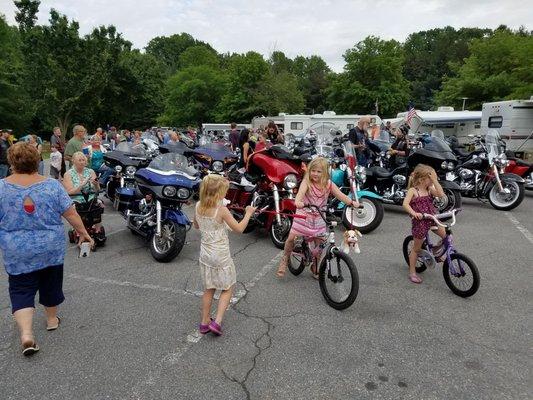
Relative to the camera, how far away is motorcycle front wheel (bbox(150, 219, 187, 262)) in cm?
511

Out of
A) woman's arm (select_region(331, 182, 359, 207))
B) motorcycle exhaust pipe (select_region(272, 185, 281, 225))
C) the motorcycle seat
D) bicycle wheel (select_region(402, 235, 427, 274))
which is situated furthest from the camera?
the motorcycle seat

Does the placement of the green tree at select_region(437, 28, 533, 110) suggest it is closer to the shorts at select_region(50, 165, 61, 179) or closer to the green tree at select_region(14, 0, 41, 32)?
the shorts at select_region(50, 165, 61, 179)

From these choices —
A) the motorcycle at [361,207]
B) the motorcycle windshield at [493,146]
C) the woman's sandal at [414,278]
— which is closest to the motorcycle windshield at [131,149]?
the motorcycle at [361,207]

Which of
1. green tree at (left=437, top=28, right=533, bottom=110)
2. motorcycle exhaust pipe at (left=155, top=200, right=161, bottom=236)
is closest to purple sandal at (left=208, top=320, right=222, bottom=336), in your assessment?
motorcycle exhaust pipe at (left=155, top=200, right=161, bottom=236)

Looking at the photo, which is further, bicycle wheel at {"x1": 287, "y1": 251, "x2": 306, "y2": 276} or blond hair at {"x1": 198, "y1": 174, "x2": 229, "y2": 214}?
bicycle wheel at {"x1": 287, "y1": 251, "x2": 306, "y2": 276}

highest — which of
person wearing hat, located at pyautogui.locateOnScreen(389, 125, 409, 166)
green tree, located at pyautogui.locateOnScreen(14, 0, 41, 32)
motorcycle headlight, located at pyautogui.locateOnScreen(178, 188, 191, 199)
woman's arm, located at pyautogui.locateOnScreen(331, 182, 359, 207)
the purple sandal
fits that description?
green tree, located at pyautogui.locateOnScreen(14, 0, 41, 32)

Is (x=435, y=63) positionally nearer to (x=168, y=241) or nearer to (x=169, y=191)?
(x=169, y=191)

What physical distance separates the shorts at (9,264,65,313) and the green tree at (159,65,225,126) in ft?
174

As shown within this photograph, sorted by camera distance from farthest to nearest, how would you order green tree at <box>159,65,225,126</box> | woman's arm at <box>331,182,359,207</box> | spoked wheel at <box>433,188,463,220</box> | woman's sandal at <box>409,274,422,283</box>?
green tree at <box>159,65,225,126</box>, spoked wheel at <box>433,188,463,220</box>, woman's sandal at <box>409,274,422,283</box>, woman's arm at <box>331,182,359,207</box>

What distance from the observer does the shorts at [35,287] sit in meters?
3.11

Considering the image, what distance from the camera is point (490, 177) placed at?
27.2 feet

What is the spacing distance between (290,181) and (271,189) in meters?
0.39

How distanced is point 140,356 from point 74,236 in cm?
361

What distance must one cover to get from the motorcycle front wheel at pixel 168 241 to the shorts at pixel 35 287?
5.85ft
